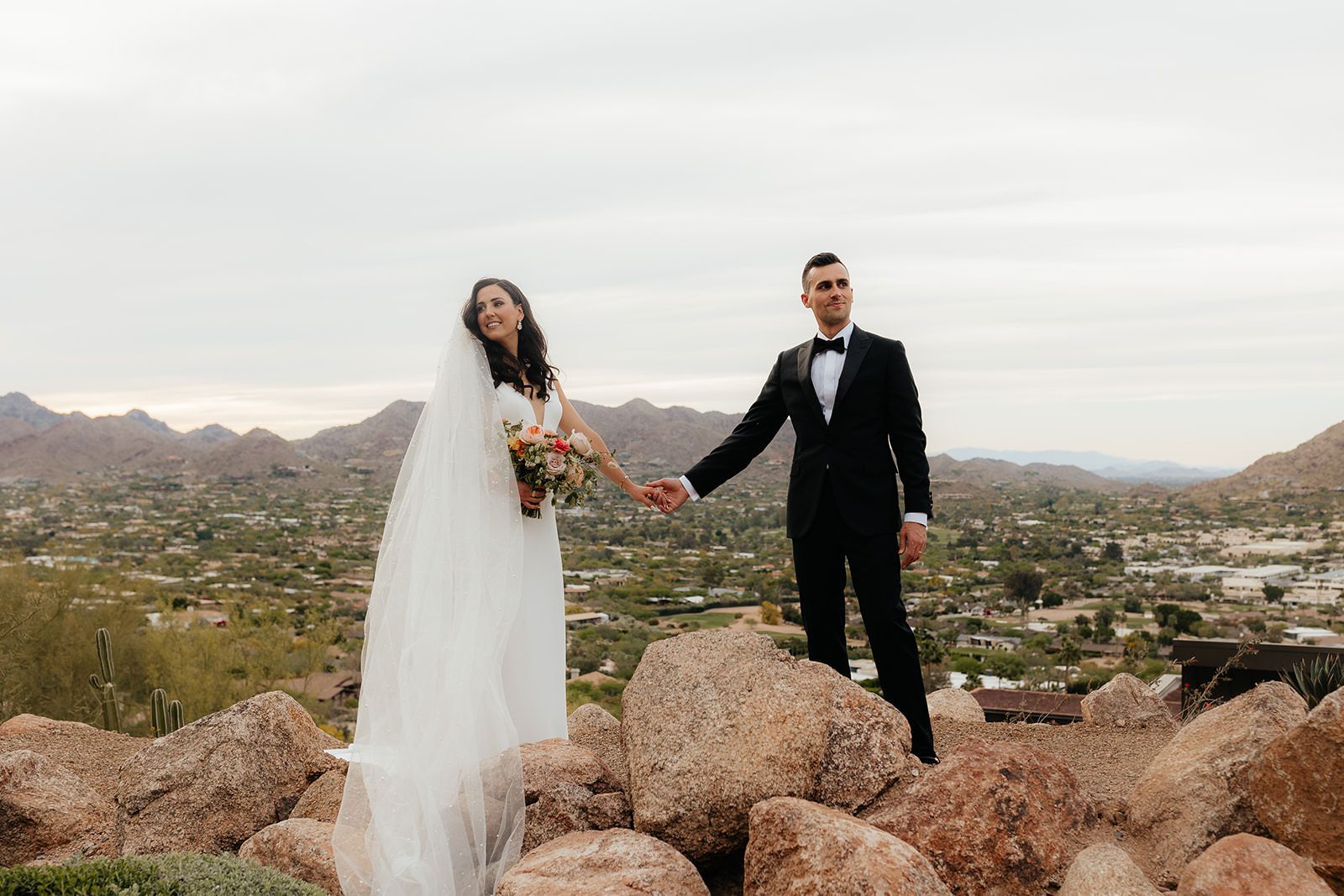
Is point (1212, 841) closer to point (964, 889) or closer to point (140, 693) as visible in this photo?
point (964, 889)

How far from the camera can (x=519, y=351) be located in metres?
7.89

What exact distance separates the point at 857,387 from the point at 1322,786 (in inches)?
142

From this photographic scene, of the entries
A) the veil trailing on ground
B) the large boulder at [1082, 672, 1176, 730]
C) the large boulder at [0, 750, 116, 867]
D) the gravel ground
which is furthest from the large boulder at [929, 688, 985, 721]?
the large boulder at [0, 750, 116, 867]

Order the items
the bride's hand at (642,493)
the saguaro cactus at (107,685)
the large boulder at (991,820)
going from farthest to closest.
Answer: the saguaro cactus at (107,685) → the bride's hand at (642,493) → the large boulder at (991,820)

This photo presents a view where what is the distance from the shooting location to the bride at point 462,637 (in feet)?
19.6

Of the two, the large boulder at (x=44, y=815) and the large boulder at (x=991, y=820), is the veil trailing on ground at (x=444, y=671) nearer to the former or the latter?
the large boulder at (x=44, y=815)

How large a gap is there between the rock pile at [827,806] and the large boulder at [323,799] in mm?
24

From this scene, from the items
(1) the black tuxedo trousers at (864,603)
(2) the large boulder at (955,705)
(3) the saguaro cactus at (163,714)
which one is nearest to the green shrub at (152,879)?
(1) the black tuxedo trousers at (864,603)

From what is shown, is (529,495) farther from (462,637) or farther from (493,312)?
(493,312)

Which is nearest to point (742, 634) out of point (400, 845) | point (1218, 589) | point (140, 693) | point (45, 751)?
point (400, 845)

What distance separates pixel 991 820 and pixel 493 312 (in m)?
4.97

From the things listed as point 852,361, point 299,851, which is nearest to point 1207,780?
point 852,361

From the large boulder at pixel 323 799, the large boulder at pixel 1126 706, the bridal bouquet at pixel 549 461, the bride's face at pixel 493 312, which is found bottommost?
the large boulder at pixel 323 799

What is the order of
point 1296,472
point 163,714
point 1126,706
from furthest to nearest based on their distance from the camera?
1. point 1296,472
2. point 163,714
3. point 1126,706
